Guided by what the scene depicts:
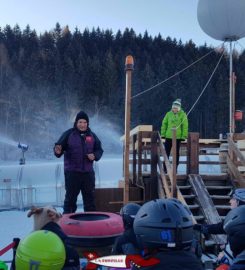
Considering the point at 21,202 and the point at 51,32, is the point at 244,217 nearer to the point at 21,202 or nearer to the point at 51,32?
the point at 21,202

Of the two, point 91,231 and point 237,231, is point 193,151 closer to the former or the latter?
point 91,231

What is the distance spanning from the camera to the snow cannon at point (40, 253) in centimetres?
217

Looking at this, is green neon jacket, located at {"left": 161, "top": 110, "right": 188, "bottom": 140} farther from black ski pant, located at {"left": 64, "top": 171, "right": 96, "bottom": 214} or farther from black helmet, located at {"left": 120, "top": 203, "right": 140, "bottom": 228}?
black helmet, located at {"left": 120, "top": 203, "right": 140, "bottom": 228}

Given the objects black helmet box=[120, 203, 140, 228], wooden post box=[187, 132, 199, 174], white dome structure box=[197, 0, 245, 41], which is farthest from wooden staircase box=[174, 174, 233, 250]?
white dome structure box=[197, 0, 245, 41]

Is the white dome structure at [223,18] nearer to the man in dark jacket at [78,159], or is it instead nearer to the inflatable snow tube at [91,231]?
the man in dark jacket at [78,159]

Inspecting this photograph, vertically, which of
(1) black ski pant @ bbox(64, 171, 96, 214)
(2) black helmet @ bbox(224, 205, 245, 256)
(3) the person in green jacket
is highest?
(3) the person in green jacket

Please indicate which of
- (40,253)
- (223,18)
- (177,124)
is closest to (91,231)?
(40,253)

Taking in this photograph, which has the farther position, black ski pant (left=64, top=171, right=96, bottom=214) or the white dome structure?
the white dome structure

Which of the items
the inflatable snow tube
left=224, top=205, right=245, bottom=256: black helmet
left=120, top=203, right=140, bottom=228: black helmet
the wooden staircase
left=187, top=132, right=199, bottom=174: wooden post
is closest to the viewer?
left=224, top=205, right=245, bottom=256: black helmet

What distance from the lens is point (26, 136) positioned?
1898 inches

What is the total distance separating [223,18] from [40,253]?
881 cm

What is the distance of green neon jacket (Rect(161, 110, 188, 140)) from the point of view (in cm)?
786

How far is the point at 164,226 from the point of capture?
80.7 inches

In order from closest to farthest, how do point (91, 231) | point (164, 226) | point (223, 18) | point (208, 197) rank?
point (164, 226), point (91, 231), point (208, 197), point (223, 18)
